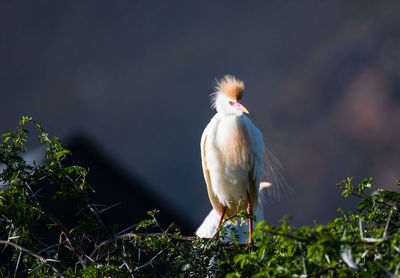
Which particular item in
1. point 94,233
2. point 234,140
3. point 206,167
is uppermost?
point 234,140

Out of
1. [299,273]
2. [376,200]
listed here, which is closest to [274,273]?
[299,273]

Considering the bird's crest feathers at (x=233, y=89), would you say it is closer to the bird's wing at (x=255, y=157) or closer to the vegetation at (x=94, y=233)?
the bird's wing at (x=255, y=157)

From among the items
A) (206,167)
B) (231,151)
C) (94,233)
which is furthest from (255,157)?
(94,233)

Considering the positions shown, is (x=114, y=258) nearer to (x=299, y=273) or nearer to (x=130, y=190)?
(x=299, y=273)

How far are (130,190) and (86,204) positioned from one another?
5.05m

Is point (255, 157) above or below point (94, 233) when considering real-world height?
above

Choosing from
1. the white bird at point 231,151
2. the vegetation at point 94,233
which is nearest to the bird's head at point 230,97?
the white bird at point 231,151

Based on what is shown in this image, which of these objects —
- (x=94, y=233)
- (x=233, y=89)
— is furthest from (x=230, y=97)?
(x=94, y=233)

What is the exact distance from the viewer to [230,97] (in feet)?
8.40

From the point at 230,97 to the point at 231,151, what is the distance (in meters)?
0.34

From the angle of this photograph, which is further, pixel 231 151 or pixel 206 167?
pixel 206 167

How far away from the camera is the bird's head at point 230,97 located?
2496 mm

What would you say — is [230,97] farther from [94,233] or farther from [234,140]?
[94,233]

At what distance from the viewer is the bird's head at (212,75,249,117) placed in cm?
250
